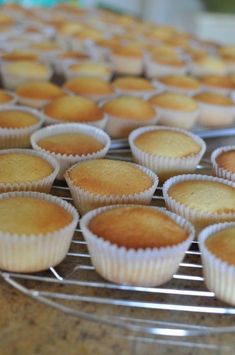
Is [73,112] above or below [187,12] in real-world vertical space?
below

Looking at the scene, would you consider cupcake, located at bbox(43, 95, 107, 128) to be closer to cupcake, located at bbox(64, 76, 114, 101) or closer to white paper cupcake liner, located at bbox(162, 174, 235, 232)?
cupcake, located at bbox(64, 76, 114, 101)

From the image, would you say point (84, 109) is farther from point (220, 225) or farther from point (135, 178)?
point (220, 225)

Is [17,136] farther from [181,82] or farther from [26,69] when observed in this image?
[181,82]

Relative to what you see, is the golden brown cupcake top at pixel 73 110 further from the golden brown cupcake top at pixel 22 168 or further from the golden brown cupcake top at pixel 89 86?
the golden brown cupcake top at pixel 22 168

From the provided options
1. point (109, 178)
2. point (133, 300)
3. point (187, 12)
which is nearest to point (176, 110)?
point (109, 178)

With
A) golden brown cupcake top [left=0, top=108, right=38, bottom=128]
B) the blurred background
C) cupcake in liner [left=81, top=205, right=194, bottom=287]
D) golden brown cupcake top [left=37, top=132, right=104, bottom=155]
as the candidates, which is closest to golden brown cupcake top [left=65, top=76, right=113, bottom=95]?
golden brown cupcake top [left=0, top=108, right=38, bottom=128]

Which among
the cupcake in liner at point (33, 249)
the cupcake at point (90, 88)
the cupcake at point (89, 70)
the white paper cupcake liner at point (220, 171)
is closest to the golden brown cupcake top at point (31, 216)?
the cupcake in liner at point (33, 249)

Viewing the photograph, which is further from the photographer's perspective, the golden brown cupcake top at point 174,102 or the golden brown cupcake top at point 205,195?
the golden brown cupcake top at point 174,102
